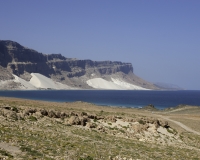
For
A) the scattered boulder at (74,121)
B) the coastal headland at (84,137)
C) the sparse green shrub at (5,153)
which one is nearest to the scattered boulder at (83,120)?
the coastal headland at (84,137)

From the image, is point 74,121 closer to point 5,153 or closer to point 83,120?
point 83,120

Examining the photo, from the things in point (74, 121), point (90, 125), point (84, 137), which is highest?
point (74, 121)

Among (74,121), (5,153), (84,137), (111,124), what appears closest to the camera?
(5,153)

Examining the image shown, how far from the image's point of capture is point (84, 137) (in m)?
21.9

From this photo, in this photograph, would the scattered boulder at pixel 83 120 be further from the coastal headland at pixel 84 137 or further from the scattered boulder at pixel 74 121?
the scattered boulder at pixel 74 121

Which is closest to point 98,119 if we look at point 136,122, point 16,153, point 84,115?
point 84,115

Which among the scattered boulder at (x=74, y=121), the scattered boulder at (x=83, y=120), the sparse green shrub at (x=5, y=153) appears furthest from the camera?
the scattered boulder at (x=83, y=120)

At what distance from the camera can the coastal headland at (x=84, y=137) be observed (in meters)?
14.9

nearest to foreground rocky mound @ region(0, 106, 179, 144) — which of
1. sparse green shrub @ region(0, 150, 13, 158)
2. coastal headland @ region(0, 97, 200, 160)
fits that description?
coastal headland @ region(0, 97, 200, 160)

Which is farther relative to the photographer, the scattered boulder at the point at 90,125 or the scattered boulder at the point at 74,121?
the scattered boulder at the point at 90,125

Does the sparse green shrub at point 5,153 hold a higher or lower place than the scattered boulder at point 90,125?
higher

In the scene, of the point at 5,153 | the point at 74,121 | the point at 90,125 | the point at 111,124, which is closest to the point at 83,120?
the point at 90,125

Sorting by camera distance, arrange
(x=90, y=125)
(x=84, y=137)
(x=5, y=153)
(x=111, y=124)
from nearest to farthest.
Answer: (x=5, y=153)
(x=84, y=137)
(x=90, y=125)
(x=111, y=124)

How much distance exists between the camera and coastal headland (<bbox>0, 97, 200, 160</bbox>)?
1488 cm
